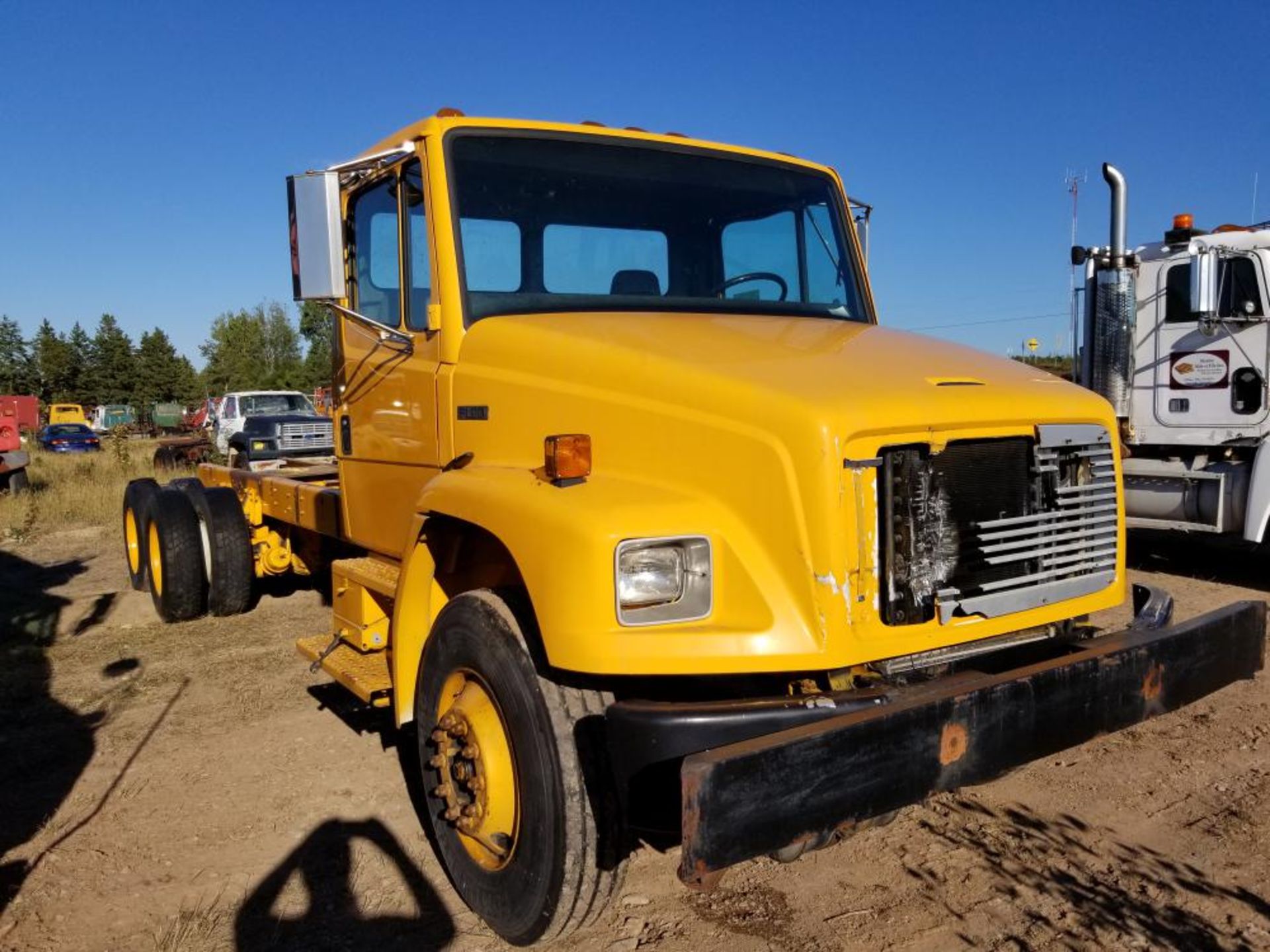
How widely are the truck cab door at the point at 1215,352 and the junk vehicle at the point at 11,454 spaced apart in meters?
16.2

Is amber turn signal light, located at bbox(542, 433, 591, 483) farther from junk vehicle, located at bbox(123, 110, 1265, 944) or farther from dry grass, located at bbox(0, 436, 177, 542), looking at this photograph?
dry grass, located at bbox(0, 436, 177, 542)

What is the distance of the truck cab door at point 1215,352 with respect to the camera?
27.5 ft

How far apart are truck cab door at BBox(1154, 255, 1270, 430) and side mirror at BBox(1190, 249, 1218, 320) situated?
254 millimetres

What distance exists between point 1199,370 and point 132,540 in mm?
9237

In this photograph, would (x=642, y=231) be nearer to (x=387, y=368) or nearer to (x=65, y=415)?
(x=387, y=368)

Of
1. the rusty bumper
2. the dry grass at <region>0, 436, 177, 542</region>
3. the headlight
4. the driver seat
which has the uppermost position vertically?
the driver seat

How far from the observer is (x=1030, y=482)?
9.88 ft

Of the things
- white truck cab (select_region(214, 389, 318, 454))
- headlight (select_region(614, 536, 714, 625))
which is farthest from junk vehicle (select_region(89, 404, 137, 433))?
headlight (select_region(614, 536, 714, 625))

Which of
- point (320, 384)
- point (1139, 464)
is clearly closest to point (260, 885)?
point (1139, 464)

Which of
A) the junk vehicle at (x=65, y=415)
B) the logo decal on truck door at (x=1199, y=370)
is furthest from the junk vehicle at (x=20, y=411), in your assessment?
the junk vehicle at (x=65, y=415)

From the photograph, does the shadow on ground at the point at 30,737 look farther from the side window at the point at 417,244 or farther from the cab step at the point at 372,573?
the side window at the point at 417,244

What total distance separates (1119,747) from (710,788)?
3.24m

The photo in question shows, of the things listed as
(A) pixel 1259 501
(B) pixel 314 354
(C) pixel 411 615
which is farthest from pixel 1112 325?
(B) pixel 314 354

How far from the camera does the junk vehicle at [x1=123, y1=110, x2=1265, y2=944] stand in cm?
258
